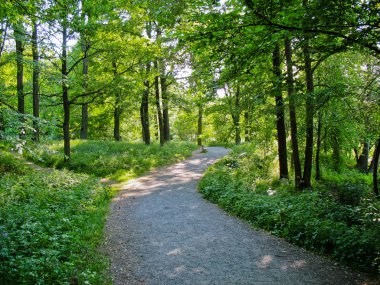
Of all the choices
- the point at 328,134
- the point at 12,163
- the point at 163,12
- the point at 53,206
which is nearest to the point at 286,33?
the point at 163,12

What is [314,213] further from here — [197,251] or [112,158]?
[112,158]

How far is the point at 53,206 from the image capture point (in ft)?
27.0

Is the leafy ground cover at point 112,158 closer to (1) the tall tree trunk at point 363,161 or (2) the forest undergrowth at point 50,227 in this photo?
(2) the forest undergrowth at point 50,227

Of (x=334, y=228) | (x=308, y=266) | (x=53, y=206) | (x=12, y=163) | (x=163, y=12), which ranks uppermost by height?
(x=163, y=12)

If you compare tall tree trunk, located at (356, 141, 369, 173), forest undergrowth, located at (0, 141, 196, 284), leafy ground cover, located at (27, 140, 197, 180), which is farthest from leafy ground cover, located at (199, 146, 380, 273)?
tall tree trunk, located at (356, 141, 369, 173)

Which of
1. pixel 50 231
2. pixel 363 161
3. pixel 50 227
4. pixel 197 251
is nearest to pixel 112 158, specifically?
pixel 50 227

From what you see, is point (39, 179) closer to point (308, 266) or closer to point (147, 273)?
point (147, 273)

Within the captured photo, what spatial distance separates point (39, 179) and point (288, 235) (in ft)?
27.3

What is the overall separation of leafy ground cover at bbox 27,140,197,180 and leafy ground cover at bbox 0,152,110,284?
3616 mm

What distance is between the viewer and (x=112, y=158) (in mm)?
17188

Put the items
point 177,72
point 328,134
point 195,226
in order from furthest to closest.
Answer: point 177,72, point 328,134, point 195,226

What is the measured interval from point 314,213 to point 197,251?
10.6ft

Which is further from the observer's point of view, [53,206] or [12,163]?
[12,163]

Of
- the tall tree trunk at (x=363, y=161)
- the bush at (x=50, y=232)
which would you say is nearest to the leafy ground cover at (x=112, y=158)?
the bush at (x=50, y=232)
